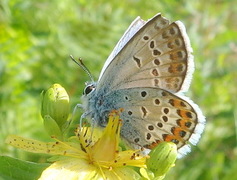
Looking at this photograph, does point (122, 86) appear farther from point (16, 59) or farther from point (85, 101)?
point (16, 59)

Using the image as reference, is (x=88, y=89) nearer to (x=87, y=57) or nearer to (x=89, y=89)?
(x=89, y=89)

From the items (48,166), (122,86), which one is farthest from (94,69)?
(48,166)

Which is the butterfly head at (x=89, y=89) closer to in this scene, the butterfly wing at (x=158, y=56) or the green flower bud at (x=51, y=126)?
the butterfly wing at (x=158, y=56)

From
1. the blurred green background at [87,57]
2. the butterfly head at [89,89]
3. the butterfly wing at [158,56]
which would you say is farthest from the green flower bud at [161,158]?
the blurred green background at [87,57]

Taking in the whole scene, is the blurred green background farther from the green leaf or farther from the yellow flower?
the green leaf

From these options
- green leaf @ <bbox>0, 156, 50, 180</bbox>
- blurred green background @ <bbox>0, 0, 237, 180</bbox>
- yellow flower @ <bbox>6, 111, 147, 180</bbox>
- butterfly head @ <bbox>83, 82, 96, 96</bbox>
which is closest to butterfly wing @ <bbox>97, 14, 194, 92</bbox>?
butterfly head @ <bbox>83, 82, 96, 96</bbox>

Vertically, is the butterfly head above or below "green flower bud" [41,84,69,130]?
above
